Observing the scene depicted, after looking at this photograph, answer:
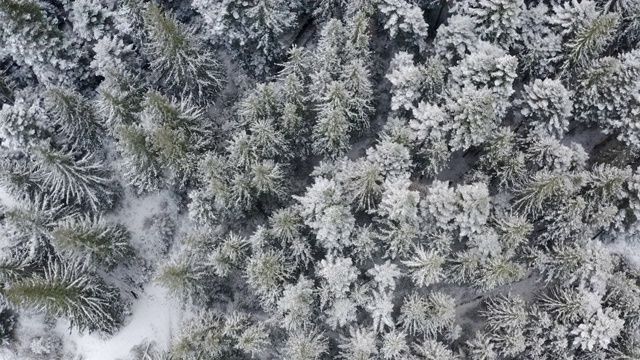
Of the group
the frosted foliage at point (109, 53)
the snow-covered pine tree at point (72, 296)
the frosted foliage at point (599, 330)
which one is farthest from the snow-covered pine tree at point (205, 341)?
the frosted foliage at point (599, 330)

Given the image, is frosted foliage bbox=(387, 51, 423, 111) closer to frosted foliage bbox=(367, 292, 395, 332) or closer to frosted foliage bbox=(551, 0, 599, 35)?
frosted foliage bbox=(551, 0, 599, 35)

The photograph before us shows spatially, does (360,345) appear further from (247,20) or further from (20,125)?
(20,125)

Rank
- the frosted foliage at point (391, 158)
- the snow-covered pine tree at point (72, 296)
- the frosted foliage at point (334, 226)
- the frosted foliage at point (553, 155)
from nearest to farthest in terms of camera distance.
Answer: the snow-covered pine tree at point (72, 296), the frosted foliage at point (334, 226), the frosted foliage at point (391, 158), the frosted foliage at point (553, 155)

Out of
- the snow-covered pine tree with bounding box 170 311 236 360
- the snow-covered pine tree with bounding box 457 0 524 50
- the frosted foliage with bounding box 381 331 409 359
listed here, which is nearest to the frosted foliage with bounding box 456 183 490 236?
the frosted foliage with bounding box 381 331 409 359

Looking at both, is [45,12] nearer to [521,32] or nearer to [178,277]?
[178,277]

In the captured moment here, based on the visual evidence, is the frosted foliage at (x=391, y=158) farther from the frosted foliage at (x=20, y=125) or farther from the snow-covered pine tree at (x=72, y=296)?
the frosted foliage at (x=20, y=125)

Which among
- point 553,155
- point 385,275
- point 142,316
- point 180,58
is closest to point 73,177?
point 180,58
